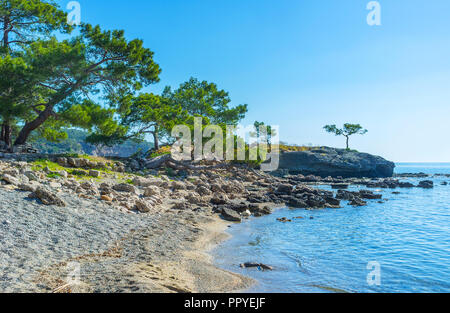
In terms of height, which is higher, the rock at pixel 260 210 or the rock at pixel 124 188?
the rock at pixel 124 188

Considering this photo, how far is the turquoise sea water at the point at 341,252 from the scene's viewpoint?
8383 millimetres

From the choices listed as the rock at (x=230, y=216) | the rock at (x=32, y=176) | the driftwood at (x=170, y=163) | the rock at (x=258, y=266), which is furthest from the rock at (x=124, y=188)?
the driftwood at (x=170, y=163)

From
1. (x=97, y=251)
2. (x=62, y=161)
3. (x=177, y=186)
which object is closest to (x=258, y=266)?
(x=97, y=251)

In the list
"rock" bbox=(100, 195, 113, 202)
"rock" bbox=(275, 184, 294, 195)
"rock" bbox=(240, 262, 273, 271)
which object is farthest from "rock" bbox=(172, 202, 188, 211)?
"rock" bbox=(275, 184, 294, 195)

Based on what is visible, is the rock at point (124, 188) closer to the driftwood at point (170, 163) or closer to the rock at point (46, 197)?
the rock at point (46, 197)

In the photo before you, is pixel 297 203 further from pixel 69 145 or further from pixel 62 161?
pixel 69 145

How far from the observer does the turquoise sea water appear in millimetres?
8383

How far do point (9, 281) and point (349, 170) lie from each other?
7309cm

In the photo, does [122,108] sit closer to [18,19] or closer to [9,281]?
[18,19]

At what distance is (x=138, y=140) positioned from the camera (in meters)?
Answer: 33.5

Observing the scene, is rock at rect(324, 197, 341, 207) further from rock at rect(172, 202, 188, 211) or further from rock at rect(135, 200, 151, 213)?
rock at rect(135, 200, 151, 213)

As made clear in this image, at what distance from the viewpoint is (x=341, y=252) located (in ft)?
38.5

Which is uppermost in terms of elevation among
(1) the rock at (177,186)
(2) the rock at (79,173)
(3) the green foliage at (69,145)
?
(3) the green foliage at (69,145)

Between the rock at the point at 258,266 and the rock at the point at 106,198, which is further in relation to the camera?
the rock at the point at 106,198
